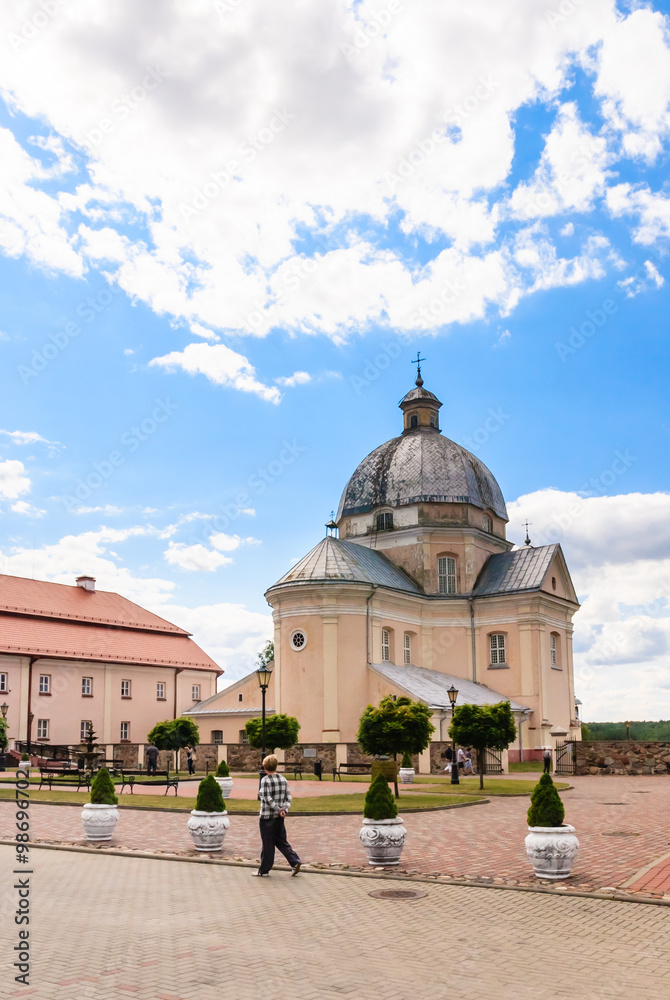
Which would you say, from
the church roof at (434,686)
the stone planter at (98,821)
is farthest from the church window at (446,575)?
the stone planter at (98,821)

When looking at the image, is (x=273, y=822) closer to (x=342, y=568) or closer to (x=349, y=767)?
(x=349, y=767)

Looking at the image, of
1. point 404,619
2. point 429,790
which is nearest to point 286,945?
point 429,790

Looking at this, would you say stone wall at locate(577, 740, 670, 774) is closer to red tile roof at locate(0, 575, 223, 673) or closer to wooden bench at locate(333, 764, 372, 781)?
wooden bench at locate(333, 764, 372, 781)

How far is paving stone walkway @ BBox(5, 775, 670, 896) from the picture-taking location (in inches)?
494

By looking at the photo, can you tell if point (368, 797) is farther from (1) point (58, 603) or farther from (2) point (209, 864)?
(1) point (58, 603)

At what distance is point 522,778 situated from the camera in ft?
113

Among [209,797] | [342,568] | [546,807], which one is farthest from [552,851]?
[342,568]

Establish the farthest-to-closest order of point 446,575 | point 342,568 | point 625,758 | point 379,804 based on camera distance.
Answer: point 446,575, point 342,568, point 625,758, point 379,804

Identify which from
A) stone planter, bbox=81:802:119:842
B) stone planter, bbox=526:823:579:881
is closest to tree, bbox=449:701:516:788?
stone planter, bbox=81:802:119:842

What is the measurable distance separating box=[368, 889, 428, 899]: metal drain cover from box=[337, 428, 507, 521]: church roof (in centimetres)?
3874

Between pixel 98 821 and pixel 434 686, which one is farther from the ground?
pixel 434 686

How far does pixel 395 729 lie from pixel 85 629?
30.9 metres

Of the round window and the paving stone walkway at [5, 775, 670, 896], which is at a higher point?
the round window

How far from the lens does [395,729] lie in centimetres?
2478
